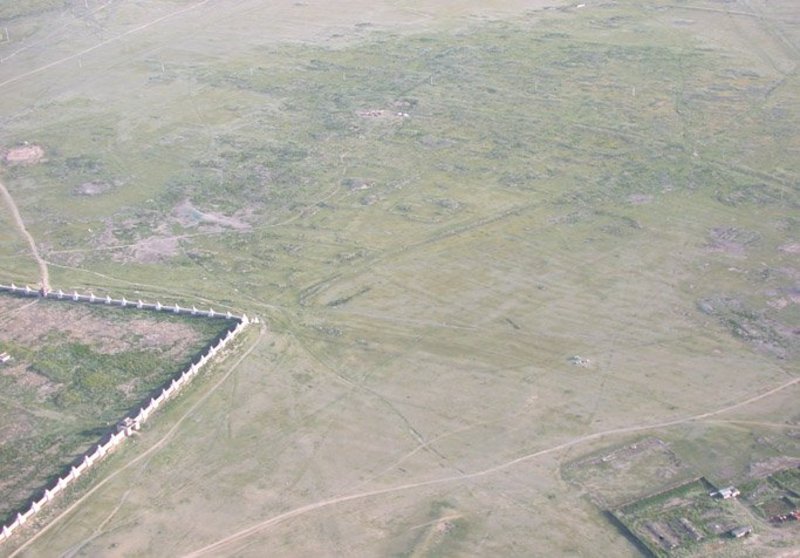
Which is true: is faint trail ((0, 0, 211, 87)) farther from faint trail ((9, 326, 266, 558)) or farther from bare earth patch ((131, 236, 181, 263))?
faint trail ((9, 326, 266, 558))

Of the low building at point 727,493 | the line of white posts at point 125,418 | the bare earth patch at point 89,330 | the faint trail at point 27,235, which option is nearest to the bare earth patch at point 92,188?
the faint trail at point 27,235

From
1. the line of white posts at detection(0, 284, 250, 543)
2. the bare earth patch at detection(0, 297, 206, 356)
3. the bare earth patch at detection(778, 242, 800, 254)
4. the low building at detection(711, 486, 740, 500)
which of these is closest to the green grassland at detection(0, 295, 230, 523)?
the bare earth patch at detection(0, 297, 206, 356)

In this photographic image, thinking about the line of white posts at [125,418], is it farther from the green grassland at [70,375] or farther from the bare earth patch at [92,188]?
the bare earth patch at [92,188]

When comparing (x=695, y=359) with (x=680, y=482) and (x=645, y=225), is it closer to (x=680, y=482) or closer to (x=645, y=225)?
(x=680, y=482)

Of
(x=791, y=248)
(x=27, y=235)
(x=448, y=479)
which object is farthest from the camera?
(x=27, y=235)

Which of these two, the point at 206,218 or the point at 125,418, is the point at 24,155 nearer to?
the point at 206,218

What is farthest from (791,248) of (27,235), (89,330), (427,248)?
(27,235)
